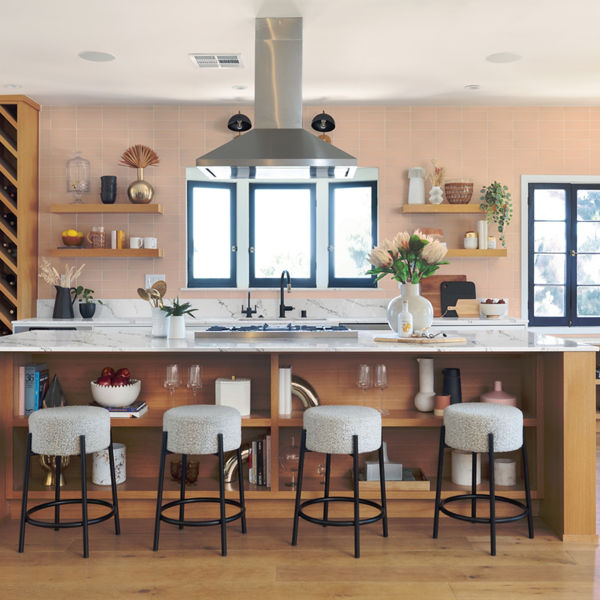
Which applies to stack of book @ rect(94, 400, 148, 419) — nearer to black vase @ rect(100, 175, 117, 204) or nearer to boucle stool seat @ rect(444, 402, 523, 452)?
boucle stool seat @ rect(444, 402, 523, 452)

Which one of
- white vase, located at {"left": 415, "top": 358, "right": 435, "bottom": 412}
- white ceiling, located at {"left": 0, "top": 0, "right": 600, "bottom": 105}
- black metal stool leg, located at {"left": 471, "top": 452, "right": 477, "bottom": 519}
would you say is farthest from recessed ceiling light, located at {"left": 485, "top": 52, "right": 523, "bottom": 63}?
black metal stool leg, located at {"left": 471, "top": 452, "right": 477, "bottom": 519}

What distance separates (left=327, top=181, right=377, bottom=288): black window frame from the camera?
6.44m

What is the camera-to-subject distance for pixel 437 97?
5.98 metres

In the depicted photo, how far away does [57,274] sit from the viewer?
20.1ft

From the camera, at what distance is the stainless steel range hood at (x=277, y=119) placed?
412 centimetres

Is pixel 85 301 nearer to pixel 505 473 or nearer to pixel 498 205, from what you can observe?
pixel 498 205

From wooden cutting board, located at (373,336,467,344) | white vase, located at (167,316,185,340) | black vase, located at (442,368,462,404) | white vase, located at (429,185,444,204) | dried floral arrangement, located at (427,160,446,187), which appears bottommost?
black vase, located at (442,368,462,404)

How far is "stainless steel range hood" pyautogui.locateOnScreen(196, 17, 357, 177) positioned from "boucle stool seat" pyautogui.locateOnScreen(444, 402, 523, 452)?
1.71 metres

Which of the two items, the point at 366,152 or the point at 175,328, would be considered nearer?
the point at 175,328

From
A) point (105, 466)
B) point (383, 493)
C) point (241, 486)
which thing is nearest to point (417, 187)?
point (383, 493)

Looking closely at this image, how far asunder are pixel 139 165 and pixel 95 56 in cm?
132

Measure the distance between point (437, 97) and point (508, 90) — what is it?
570mm

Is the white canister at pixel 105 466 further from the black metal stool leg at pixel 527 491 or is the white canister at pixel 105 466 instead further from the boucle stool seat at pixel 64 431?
the black metal stool leg at pixel 527 491

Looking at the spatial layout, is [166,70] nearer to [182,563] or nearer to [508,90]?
[508,90]
